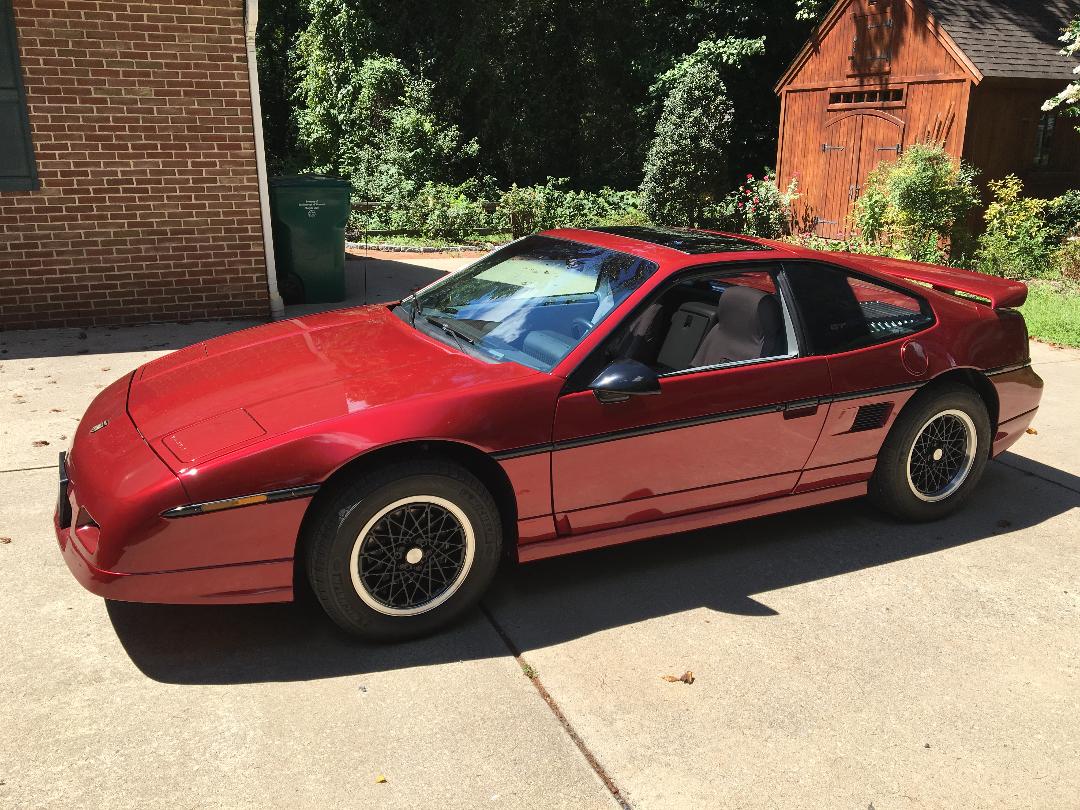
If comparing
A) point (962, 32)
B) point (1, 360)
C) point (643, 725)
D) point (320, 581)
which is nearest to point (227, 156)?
point (1, 360)

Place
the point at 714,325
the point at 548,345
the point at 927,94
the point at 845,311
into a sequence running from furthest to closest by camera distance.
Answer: the point at 927,94 < the point at 845,311 < the point at 714,325 < the point at 548,345

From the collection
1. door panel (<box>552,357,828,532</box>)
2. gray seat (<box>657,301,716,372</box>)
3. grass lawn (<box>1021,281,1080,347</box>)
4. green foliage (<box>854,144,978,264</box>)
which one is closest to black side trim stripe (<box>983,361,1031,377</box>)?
door panel (<box>552,357,828,532</box>)

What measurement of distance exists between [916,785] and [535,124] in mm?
22951

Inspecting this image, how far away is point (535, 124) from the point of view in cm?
2427

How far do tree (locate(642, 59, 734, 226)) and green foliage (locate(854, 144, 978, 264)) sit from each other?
5871 millimetres

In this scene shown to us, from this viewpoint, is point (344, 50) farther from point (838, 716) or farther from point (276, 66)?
point (838, 716)

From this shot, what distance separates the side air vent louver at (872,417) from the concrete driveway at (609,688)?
0.59 metres

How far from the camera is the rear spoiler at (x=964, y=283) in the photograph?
5043 millimetres

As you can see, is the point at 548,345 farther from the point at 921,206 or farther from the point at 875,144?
the point at 875,144

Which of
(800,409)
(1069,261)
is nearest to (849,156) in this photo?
(1069,261)

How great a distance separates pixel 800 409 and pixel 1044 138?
1380 cm

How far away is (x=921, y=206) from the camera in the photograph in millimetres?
12867

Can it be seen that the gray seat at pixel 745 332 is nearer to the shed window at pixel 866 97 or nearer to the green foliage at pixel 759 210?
the shed window at pixel 866 97

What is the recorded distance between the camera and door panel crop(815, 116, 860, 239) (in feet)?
54.5
